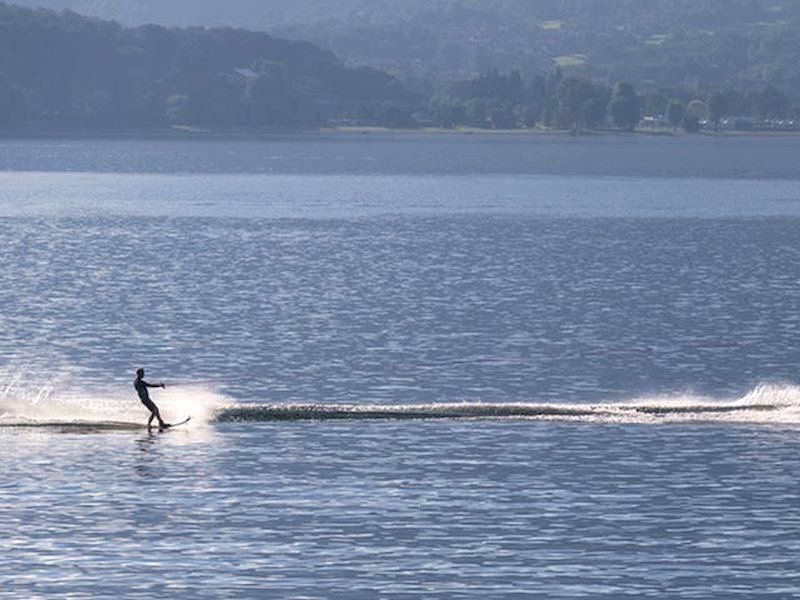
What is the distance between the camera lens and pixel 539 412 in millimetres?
85562

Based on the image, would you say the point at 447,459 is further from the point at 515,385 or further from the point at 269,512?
the point at 515,385

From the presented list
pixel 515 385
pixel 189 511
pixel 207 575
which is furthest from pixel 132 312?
pixel 207 575

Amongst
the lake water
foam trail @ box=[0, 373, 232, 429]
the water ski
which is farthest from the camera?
foam trail @ box=[0, 373, 232, 429]

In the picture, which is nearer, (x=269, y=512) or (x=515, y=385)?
(x=269, y=512)

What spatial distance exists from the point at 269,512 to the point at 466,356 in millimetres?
41427

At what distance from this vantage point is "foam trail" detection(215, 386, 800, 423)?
8456cm

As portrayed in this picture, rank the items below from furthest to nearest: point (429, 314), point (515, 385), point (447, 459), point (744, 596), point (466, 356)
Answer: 1. point (429, 314)
2. point (466, 356)
3. point (515, 385)
4. point (447, 459)
5. point (744, 596)

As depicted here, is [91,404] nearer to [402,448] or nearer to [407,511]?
[402,448]

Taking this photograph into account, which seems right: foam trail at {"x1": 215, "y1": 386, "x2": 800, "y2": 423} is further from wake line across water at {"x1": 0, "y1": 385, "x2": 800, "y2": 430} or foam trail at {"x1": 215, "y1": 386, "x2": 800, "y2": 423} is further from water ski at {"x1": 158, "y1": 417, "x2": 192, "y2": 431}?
water ski at {"x1": 158, "y1": 417, "x2": 192, "y2": 431}

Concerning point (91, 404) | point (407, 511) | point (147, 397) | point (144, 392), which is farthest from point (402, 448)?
point (91, 404)

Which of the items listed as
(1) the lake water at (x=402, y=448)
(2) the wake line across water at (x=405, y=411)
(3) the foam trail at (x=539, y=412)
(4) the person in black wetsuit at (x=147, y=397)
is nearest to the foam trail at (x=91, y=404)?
(2) the wake line across water at (x=405, y=411)

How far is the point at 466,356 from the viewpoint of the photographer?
110m

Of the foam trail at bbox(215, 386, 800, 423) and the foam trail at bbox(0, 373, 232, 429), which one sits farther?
the foam trail at bbox(215, 386, 800, 423)

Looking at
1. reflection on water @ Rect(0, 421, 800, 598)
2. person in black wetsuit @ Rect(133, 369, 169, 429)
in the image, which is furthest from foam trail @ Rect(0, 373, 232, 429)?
reflection on water @ Rect(0, 421, 800, 598)
